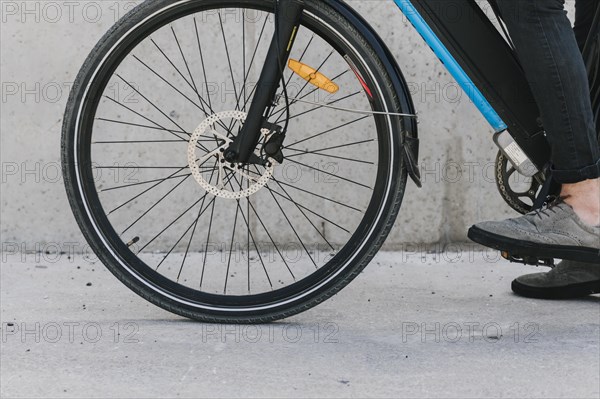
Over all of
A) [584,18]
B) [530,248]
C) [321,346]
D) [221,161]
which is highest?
[584,18]

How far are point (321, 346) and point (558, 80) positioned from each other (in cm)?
99

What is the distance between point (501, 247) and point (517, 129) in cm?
35

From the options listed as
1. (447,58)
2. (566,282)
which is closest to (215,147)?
(447,58)

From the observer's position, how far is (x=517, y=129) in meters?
2.77

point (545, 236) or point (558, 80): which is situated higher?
point (558, 80)

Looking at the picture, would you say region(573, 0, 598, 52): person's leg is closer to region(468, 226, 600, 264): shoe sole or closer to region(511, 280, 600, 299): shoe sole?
region(468, 226, 600, 264): shoe sole

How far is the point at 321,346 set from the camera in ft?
8.84

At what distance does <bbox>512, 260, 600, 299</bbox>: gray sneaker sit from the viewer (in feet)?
10.5

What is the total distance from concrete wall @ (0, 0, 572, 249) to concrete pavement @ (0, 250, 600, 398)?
456 mm

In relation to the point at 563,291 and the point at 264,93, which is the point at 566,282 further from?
the point at 264,93

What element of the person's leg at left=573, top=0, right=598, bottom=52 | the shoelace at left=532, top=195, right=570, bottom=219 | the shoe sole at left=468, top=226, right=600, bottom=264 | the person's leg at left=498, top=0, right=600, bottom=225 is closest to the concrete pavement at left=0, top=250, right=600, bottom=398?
the shoe sole at left=468, top=226, right=600, bottom=264

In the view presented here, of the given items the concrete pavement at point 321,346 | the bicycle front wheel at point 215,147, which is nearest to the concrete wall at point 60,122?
the bicycle front wheel at point 215,147

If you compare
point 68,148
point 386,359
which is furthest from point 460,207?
point 68,148

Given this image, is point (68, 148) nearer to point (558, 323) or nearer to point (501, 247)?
point (501, 247)
